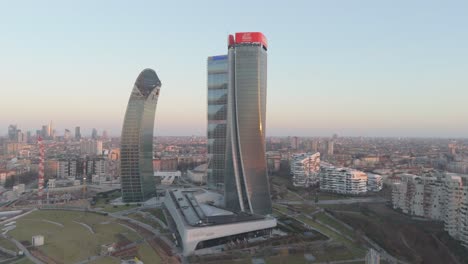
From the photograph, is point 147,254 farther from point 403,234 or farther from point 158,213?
point 403,234

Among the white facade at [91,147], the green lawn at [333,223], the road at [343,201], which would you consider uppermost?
the white facade at [91,147]

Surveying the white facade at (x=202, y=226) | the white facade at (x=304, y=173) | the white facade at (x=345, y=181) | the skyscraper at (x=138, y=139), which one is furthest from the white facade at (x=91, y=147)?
the white facade at (x=202, y=226)

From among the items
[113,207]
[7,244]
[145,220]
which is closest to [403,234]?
[145,220]

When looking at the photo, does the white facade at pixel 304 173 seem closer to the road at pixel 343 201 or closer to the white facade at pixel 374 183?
the white facade at pixel 374 183

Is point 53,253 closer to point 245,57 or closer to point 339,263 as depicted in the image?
point 339,263

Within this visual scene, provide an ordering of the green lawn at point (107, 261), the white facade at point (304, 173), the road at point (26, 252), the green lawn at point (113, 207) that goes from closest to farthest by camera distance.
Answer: the green lawn at point (107, 261) < the road at point (26, 252) < the green lawn at point (113, 207) < the white facade at point (304, 173)

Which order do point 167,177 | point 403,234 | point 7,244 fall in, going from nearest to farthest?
point 7,244, point 403,234, point 167,177

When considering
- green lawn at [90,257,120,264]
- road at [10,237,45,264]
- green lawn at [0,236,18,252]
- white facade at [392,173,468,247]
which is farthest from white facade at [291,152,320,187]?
green lawn at [0,236,18,252]
